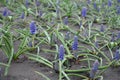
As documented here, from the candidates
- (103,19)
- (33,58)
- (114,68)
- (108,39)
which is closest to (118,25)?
(103,19)

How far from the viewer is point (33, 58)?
2932 mm

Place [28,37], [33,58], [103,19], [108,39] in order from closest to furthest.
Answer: [33,58] < [28,37] < [108,39] < [103,19]

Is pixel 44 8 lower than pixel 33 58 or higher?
higher

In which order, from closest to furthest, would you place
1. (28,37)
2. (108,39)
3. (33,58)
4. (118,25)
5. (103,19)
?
(33,58) → (28,37) → (108,39) → (118,25) → (103,19)

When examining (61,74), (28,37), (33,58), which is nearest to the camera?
(61,74)

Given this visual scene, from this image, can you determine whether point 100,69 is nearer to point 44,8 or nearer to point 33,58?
point 33,58

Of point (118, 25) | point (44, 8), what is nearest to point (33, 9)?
point (44, 8)

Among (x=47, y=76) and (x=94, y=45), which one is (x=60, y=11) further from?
(x=47, y=76)

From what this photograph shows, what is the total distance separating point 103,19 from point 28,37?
1825 mm

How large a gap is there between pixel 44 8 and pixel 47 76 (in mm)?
2402

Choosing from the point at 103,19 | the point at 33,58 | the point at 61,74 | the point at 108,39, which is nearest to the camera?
the point at 61,74

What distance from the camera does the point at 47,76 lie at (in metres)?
2.77

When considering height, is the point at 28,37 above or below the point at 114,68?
above

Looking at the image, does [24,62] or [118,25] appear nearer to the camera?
[24,62]
